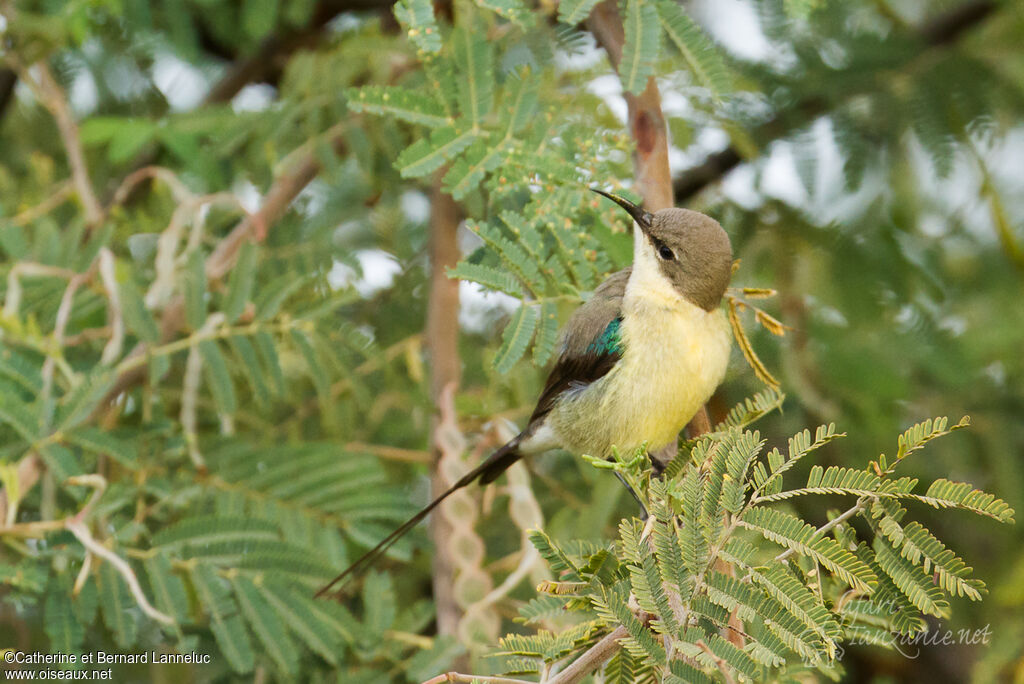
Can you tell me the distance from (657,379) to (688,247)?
0.32 metres

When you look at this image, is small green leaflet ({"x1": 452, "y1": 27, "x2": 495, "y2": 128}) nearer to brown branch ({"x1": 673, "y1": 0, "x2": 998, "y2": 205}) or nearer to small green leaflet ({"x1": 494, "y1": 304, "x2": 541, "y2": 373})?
small green leaflet ({"x1": 494, "y1": 304, "x2": 541, "y2": 373})

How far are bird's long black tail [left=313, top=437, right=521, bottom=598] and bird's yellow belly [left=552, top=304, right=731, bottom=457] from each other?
0.91 ft

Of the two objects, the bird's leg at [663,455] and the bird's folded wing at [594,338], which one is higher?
the bird's folded wing at [594,338]

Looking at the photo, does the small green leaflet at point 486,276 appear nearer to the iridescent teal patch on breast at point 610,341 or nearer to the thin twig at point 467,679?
the iridescent teal patch on breast at point 610,341

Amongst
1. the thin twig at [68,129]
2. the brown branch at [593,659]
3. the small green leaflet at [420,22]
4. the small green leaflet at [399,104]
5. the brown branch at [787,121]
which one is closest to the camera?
the brown branch at [593,659]

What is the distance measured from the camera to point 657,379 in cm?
245

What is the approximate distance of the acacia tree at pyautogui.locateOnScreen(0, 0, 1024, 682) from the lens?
182 cm

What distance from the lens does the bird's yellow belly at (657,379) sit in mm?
2400

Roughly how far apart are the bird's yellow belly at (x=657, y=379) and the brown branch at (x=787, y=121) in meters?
1.64

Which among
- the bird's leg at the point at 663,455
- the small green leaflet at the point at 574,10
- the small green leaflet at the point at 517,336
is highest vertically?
the small green leaflet at the point at 574,10

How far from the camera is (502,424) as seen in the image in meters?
3.18

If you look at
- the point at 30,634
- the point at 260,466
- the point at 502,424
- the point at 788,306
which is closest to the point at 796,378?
the point at 788,306

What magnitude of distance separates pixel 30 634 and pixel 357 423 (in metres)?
1.28

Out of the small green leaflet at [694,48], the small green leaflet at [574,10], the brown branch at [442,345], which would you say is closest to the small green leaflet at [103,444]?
the brown branch at [442,345]
